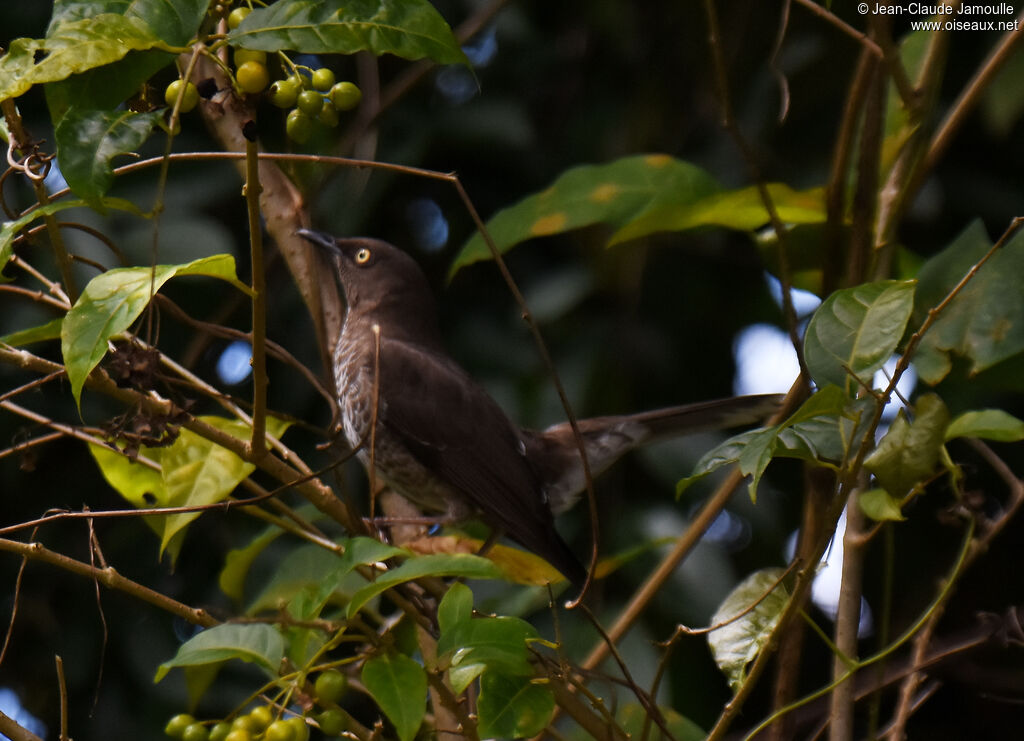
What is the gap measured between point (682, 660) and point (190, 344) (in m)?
2.14

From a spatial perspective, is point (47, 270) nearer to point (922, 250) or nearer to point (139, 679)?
point (139, 679)

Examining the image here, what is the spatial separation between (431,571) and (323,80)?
0.87 metres

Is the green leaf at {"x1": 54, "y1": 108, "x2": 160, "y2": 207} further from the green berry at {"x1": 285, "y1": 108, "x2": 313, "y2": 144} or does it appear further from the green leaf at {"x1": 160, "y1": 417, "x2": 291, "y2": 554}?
the green leaf at {"x1": 160, "y1": 417, "x2": 291, "y2": 554}

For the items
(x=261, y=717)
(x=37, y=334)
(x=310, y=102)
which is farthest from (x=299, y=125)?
(x=261, y=717)

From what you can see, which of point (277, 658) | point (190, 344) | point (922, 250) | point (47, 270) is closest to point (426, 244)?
point (190, 344)

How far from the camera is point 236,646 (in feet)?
5.59

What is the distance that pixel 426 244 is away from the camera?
4.76 metres

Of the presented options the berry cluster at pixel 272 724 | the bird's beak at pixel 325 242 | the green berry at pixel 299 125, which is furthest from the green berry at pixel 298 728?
the bird's beak at pixel 325 242

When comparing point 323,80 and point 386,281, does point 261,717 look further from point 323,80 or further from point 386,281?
point 386,281

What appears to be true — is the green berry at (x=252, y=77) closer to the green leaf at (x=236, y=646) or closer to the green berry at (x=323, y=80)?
the green berry at (x=323, y=80)

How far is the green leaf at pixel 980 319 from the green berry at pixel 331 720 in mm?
1330

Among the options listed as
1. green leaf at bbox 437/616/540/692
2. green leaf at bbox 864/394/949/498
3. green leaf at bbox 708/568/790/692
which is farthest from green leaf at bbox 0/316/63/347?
green leaf at bbox 864/394/949/498

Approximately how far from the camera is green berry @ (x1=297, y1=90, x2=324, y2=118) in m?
1.88

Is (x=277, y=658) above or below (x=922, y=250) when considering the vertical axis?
above
